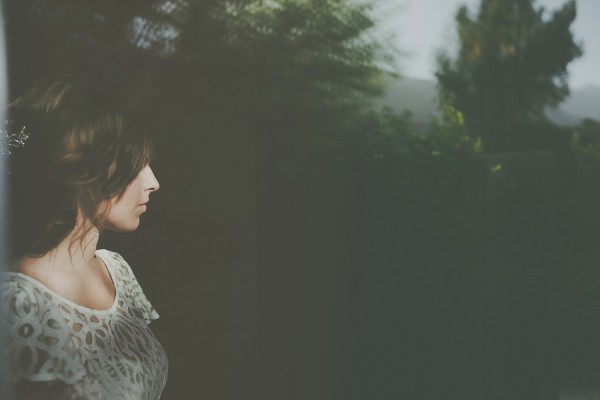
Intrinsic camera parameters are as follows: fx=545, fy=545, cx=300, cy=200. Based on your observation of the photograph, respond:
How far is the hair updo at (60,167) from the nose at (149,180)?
5.6 inches

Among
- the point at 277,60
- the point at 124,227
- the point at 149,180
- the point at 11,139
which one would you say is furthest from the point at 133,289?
the point at 277,60

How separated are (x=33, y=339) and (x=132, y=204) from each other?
48 centimetres

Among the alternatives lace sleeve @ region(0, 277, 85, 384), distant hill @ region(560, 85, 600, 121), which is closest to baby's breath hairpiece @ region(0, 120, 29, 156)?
lace sleeve @ region(0, 277, 85, 384)

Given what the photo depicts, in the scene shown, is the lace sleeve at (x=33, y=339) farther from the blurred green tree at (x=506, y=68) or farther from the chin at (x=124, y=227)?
the blurred green tree at (x=506, y=68)

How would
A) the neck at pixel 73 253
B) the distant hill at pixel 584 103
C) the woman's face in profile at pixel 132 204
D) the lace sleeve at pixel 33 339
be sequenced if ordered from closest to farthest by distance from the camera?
the lace sleeve at pixel 33 339 → the neck at pixel 73 253 → the woman's face in profile at pixel 132 204 → the distant hill at pixel 584 103

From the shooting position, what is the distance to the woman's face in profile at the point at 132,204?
1.34 metres

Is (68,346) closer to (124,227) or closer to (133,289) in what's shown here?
(133,289)

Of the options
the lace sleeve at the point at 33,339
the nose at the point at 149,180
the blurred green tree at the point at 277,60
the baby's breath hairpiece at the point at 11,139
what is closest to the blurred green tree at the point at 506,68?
the blurred green tree at the point at 277,60

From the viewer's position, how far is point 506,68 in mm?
2170

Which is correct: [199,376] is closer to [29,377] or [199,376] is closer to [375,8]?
[29,377]

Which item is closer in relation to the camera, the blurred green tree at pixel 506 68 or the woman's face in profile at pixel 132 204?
the woman's face in profile at pixel 132 204

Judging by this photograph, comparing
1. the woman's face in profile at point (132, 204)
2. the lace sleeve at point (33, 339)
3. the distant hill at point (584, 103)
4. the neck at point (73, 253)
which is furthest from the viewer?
the distant hill at point (584, 103)

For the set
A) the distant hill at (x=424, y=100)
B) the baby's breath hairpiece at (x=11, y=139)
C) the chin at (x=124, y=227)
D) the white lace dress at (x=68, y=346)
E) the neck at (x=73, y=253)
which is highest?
the distant hill at (x=424, y=100)

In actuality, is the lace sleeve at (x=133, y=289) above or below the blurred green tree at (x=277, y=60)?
below
